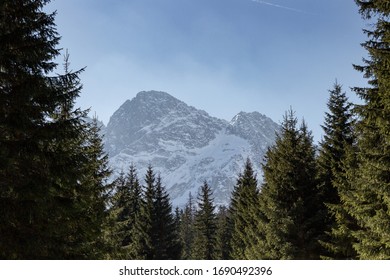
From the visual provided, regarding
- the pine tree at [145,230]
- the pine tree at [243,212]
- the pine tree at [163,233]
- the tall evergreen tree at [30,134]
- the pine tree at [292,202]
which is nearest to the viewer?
the tall evergreen tree at [30,134]

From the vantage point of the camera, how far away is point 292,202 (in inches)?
863

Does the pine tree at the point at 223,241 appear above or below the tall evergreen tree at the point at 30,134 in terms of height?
below

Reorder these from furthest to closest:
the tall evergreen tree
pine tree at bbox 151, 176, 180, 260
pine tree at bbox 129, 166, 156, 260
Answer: pine tree at bbox 151, 176, 180, 260, pine tree at bbox 129, 166, 156, 260, the tall evergreen tree

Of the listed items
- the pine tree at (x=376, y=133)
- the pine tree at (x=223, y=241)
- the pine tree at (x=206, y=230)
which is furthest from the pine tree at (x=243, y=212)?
the pine tree at (x=376, y=133)

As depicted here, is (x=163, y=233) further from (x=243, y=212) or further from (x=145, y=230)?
(x=243, y=212)

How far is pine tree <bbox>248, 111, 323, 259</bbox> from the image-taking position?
20547 millimetres

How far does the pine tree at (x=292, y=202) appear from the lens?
809 inches


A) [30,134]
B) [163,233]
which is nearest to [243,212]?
[163,233]

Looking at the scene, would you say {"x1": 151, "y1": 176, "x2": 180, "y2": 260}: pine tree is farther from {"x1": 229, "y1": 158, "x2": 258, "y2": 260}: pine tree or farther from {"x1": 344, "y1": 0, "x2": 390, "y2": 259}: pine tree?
{"x1": 344, "y1": 0, "x2": 390, "y2": 259}: pine tree

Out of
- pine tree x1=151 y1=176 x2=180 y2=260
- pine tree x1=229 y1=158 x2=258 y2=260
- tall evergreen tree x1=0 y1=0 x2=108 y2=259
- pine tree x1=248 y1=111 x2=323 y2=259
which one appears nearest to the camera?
tall evergreen tree x1=0 y1=0 x2=108 y2=259

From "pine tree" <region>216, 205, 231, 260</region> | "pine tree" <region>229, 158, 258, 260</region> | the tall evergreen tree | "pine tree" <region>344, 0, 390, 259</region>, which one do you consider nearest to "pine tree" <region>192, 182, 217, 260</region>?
"pine tree" <region>216, 205, 231, 260</region>

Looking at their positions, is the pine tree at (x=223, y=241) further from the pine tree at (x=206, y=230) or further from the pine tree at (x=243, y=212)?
the pine tree at (x=243, y=212)
